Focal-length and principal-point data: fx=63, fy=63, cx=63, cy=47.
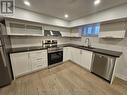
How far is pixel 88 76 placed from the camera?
2.40m

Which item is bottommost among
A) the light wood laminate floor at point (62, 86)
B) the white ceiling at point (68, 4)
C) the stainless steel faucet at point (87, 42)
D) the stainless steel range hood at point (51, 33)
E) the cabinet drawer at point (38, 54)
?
the light wood laminate floor at point (62, 86)

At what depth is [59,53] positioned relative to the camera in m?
3.20

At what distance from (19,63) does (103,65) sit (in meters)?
2.89

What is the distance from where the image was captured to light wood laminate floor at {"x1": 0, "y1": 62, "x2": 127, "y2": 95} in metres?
1.72

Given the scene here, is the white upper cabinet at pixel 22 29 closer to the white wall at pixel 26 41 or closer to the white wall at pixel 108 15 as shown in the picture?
the white wall at pixel 26 41

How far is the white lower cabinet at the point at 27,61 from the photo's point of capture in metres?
2.13

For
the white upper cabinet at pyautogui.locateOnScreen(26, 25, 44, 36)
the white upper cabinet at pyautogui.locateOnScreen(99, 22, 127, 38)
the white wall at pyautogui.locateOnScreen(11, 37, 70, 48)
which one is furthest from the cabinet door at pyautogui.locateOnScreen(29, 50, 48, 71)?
the white upper cabinet at pyautogui.locateOnScreen(99, 22, 127, 38)

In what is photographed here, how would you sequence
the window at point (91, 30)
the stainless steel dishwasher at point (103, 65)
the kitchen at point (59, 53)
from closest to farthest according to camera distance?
1. the kitchen at point (59, 53)
2. the stainless steel dishwasher at point (103, 65)
3. the window at point (91, 30)

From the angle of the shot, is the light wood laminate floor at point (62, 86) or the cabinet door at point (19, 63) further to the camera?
the cabinet door at point (19, 63)

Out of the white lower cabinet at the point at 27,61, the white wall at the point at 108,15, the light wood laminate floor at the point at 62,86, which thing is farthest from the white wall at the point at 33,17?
the light wood laminate floor at the point at 62,86

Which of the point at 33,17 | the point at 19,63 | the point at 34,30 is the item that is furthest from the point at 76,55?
the point at 33,17

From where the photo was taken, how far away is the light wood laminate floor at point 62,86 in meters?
1.72

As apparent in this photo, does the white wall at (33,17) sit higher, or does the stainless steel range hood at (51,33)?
the white wall at (33,17)

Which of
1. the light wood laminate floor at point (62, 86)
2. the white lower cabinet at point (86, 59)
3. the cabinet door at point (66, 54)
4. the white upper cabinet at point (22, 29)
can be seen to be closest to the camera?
the light wood laminate floor at point (62, 86)
